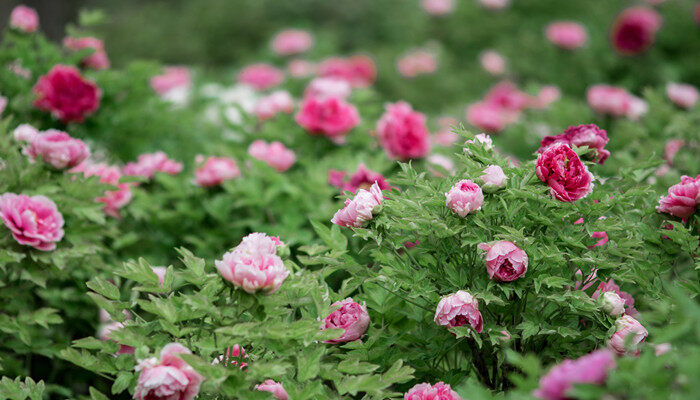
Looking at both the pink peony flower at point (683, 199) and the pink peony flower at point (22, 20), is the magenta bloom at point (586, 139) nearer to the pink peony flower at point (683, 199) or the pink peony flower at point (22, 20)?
the pink peony flower at point (683, 199)

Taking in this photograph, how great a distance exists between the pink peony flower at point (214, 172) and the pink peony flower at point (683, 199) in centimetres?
156

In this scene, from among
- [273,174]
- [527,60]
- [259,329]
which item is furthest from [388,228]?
[527,60]

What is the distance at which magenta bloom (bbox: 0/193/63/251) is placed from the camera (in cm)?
168

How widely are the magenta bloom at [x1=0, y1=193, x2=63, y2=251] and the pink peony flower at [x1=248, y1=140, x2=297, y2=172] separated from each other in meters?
0.93

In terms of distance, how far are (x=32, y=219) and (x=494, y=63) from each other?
3824 millimetres

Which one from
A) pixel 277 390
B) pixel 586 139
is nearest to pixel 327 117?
pixel 586 139

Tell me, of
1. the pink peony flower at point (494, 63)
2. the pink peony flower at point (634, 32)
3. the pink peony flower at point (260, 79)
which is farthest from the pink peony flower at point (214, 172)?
the pink peony flower at point (634, 32)

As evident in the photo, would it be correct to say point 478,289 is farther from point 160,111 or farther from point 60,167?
point 160,111

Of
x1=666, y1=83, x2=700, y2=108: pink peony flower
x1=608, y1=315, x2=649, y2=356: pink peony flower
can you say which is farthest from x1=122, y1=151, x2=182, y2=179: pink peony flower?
x1=666, y1=83, x2=700, y2=108: pink peony flower

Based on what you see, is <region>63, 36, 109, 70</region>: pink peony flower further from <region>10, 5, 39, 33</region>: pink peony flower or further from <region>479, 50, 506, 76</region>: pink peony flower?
<region>479, 50, 506, 76</region>: pink peony flower

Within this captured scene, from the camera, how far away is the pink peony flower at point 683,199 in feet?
Answer: 4.89

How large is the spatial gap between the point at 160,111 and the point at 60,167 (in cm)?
113

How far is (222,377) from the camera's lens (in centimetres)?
119

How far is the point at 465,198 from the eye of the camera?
1.35 meters
